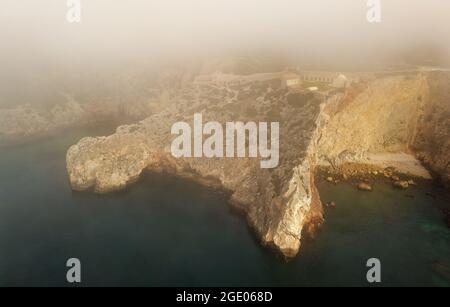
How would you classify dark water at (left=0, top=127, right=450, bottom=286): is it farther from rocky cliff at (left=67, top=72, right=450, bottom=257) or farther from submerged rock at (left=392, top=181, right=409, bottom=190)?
rocky cliff at (left=67, top=72, right=450, bottom=257)

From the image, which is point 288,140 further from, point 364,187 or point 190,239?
point 190,239

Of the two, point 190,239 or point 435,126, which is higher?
point 435,126

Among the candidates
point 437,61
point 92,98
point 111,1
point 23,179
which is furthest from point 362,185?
point 111,1

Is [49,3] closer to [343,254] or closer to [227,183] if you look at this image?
[227,183]

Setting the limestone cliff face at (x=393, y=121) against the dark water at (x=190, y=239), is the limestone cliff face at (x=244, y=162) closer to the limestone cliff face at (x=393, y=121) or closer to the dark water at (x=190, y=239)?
the dark water at (x=190, y=239)

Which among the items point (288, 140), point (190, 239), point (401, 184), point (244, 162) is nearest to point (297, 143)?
point (288, 140)

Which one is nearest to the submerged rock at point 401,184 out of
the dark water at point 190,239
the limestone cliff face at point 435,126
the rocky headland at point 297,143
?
the rocky headland at point 297,143

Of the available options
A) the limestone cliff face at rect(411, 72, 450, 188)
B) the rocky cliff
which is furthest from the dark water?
the limestone cliff face at rect(411, 72, 450, 188)

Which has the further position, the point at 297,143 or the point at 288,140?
the point at 288,140
